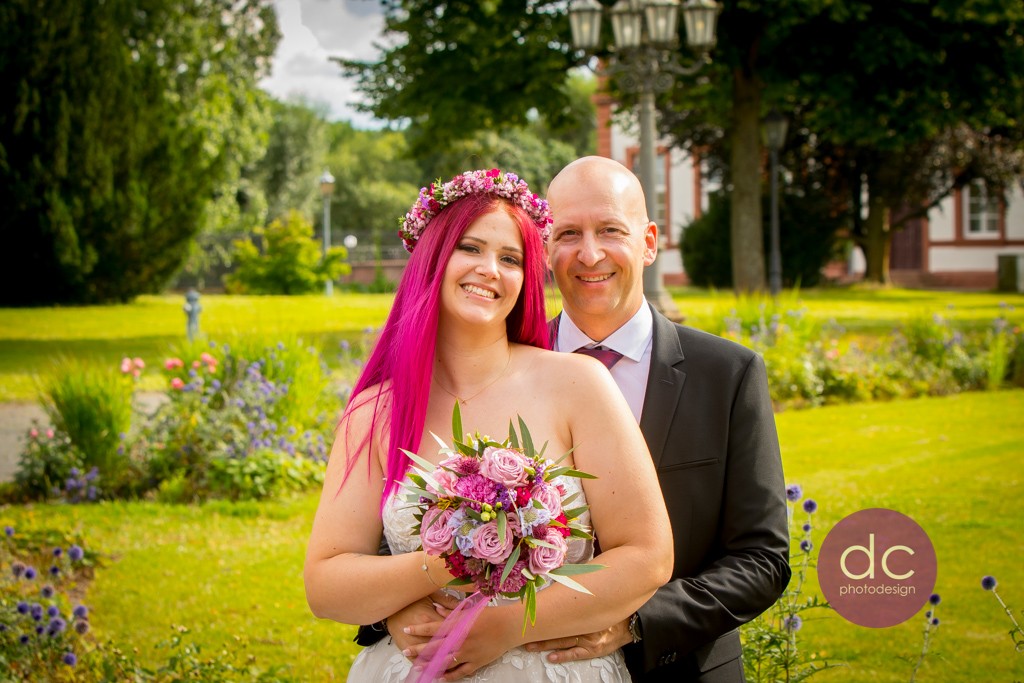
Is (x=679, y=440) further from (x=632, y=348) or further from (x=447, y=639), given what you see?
(x=447, y=639)

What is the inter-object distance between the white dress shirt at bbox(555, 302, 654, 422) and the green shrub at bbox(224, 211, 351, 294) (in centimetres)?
2732


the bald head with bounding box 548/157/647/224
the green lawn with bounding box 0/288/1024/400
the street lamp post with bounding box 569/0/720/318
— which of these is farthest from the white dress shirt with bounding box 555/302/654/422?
the green lawn with bounding box 0/288/1024/400

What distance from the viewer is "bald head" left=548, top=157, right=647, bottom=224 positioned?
274 cm

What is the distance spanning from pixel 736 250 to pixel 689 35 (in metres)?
7.01

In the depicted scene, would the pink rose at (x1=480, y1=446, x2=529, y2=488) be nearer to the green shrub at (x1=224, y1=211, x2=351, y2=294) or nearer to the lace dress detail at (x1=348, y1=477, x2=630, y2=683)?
the lace dress detail at (x1=348, y1=477, x2=630, y2=683)

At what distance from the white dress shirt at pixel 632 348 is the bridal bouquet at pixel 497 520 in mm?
811

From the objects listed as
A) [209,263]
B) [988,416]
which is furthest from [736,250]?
[209,263]

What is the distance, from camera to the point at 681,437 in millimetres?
2543

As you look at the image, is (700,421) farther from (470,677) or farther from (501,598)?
(470,677)

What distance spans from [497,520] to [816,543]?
16.3 feet

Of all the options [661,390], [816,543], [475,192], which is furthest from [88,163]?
[661,390]

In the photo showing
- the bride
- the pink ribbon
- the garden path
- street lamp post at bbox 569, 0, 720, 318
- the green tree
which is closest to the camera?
the pink ribbon

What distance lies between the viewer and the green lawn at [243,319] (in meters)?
14.0

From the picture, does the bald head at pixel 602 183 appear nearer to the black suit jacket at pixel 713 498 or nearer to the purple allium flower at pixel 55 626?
the black suit jacket at pixel 713 498
